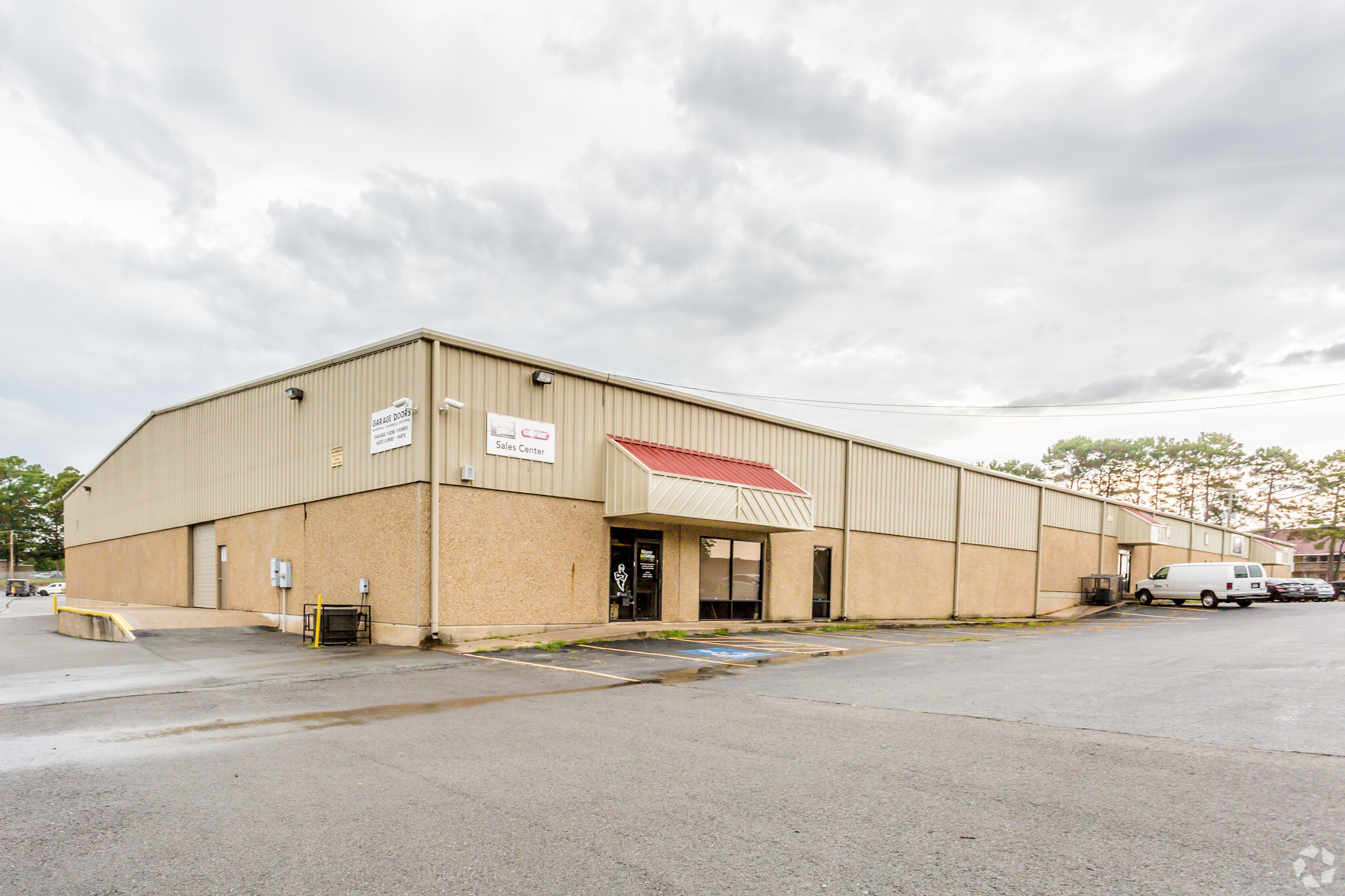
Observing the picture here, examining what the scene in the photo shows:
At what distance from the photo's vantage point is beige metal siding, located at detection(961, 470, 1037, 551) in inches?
1214

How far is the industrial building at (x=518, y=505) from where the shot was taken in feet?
52.2

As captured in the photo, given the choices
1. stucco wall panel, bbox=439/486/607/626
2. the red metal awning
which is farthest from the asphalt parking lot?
the red metal awning

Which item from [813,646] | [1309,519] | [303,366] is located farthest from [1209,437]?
[303,366]

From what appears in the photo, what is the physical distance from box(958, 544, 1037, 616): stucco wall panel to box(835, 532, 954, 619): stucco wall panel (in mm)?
1289

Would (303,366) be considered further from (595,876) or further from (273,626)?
(595,876)

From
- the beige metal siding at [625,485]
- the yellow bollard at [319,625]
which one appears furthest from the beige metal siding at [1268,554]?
the yellow bollard at [319,625]

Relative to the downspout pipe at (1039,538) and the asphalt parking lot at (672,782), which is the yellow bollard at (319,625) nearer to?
the asphalt parking lot at (672,782)

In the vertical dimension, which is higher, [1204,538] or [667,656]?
[667,656]

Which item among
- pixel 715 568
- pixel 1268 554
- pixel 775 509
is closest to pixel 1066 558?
pixel 775 509

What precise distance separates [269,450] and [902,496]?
2018 centimetres

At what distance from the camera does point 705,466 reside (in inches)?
787

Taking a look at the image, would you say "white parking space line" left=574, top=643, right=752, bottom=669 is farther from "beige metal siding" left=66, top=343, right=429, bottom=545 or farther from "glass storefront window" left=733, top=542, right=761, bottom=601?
"glass storefront window" left=733, top=542, right=761, bottom=601

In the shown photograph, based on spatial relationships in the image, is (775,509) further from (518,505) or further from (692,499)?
(518,505)

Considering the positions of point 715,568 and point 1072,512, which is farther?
point 1072,512
